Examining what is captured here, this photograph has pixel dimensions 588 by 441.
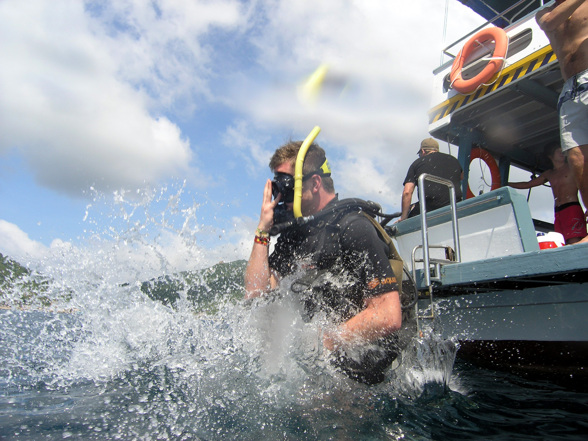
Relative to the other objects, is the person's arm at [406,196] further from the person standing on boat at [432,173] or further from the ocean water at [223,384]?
the ocean water at [223,384]

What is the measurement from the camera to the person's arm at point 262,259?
293 cm

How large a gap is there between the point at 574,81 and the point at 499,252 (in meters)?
1.37

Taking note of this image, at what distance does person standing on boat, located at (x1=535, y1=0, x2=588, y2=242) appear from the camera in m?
2.78

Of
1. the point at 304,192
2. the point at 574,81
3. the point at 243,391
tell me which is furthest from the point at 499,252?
the point at 243,391

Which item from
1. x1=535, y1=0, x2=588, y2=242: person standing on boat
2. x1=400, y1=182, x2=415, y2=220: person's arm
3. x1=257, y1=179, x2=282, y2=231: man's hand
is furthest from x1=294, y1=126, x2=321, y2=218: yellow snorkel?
x1=400, y1=182, x2=415, y2=220: person's arm

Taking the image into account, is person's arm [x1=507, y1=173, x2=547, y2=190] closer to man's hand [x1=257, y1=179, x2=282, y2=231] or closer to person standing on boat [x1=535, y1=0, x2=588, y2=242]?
person standing on boat [x1=535, y1=0, x2=588, y2=242]

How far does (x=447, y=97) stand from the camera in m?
5.46

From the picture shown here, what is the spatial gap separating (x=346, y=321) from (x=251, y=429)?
87 centimetres

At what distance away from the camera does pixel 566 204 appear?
4.79m

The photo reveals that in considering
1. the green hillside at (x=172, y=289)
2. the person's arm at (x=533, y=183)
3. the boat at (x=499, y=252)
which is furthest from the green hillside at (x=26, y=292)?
the person's arm at (x=533, y=183)

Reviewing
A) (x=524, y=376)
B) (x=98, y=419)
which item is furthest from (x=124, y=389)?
(x=524, y=376)

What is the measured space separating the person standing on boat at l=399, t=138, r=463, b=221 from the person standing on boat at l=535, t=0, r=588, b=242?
158cm

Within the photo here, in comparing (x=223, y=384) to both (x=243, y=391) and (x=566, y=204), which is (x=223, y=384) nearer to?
(x=243, y=391)

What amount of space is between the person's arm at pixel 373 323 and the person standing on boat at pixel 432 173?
Answer: 2.26m
